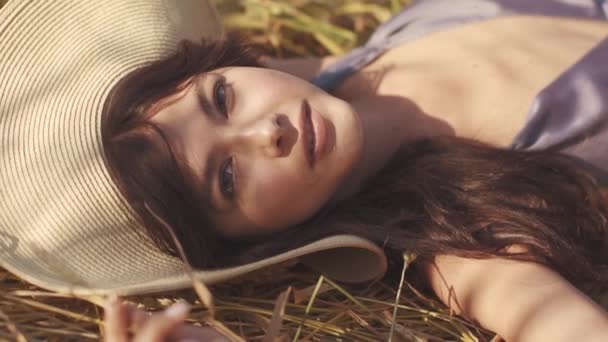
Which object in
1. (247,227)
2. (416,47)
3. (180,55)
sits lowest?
(247,227)

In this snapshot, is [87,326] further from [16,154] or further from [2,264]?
[16,154]

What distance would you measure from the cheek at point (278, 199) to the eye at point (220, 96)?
132 mm

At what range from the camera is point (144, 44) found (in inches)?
71.6

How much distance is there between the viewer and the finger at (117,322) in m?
1.16

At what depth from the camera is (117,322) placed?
3.81 ft

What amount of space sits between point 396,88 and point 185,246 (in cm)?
61

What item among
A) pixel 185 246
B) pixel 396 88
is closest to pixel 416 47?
pixel 396 88

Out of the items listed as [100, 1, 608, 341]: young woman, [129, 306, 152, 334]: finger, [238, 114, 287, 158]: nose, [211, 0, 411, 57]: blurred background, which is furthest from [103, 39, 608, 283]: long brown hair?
[211, 0, 411, 57]: blurred background

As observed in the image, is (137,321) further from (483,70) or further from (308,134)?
(483,70)

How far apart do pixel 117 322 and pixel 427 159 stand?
85 cm

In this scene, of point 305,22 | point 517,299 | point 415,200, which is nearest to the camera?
point 517,299

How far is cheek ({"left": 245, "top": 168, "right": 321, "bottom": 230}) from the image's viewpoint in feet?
5.35

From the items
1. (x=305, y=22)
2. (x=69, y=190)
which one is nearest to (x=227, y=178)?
(x=69, y=190)

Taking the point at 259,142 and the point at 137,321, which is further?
the point at 259,142
